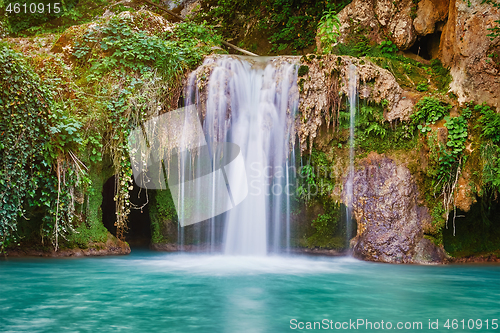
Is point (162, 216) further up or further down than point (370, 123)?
further down

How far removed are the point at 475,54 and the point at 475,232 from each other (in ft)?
12.6

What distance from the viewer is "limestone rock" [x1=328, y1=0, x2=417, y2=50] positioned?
35.4 feet

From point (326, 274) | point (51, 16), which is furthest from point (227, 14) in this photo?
point (326, 274)

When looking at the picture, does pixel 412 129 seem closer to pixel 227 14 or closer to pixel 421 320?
pixel 421 320

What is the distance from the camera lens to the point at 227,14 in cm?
1506

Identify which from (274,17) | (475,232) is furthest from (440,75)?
(274,17)

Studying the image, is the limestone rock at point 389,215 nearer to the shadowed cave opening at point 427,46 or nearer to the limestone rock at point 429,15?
the shadowed cave opening at point 427,46

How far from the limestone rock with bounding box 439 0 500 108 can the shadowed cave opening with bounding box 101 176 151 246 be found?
8028 millimetres

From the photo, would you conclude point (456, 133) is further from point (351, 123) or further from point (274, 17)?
point (274, 17)

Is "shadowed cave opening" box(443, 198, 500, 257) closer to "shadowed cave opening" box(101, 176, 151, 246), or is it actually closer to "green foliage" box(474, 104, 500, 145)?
"green foliage" box(474, 104, 500, 145)

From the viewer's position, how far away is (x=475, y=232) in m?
9.04

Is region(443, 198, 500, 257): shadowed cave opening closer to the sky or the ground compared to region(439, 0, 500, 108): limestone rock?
closer to the ground

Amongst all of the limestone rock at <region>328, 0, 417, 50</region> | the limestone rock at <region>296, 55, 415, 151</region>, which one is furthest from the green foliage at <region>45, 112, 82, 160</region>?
the limestone rock at <region>328, 0, 417, 50</region>

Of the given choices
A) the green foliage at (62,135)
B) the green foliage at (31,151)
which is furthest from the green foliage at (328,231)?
A: the green foliage at (62,135)
